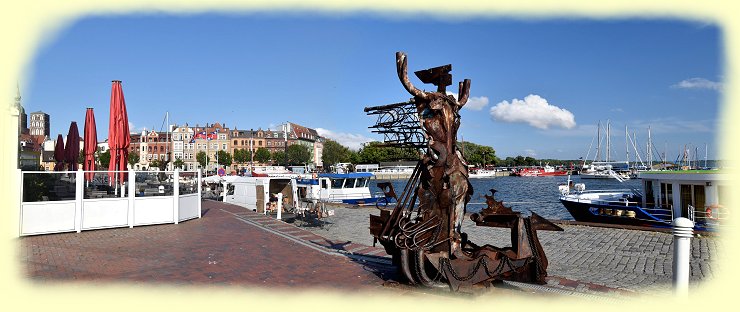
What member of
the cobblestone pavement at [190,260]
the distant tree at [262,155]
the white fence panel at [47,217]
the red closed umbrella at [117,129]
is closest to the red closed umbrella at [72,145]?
the red closed umbrella at [117,129]

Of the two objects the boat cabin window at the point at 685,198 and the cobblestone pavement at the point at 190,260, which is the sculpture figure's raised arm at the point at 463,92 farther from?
the boat cabin window at the point at 685,198

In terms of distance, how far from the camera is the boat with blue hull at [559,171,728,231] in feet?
50.4

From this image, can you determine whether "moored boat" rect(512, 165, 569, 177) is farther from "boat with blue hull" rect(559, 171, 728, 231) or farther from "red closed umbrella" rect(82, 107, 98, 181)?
"red closed umbrella" rect(82, 107, 98, 181)

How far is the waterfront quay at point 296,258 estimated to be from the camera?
316 inches

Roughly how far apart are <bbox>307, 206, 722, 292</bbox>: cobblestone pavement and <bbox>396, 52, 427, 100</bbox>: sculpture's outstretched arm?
4235mm

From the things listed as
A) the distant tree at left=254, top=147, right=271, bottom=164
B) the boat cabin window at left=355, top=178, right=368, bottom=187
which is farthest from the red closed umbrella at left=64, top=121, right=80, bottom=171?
the distant tree at left=254, top=147, right=271, bottom=164

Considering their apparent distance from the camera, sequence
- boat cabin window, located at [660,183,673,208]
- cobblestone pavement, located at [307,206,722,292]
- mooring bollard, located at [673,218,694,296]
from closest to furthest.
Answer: mooring bollard, located at [673,218,694,296] → cobblestone pavement, located at [307,206,722,292] → boat cabin window, located at [660,183,673,208]

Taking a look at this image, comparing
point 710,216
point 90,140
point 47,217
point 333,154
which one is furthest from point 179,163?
point 710,216

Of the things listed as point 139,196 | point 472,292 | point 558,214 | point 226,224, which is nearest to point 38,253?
point 139,196

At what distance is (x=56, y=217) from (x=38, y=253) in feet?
11.3

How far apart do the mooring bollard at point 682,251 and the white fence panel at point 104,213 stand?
601 inches

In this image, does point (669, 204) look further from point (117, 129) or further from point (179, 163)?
point (179, 163)

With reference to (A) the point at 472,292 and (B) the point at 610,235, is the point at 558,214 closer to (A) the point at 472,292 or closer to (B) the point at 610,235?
(B) the point at 610,235

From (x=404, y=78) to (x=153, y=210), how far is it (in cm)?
1176
